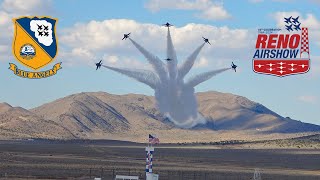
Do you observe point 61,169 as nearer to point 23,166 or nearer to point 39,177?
point 23,166

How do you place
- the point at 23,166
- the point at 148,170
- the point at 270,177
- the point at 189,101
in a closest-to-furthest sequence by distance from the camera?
the point at 148,170 < the point at 270,177 < the point at 23,166 < the point at 189,101

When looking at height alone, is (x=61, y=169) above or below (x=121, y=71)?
below

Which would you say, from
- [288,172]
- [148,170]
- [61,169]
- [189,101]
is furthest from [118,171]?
[189,101]

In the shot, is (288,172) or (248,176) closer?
(248,176)

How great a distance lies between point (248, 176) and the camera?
101 metres

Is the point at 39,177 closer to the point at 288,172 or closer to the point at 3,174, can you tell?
the point at 3,174

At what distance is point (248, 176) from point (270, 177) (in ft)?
8.65

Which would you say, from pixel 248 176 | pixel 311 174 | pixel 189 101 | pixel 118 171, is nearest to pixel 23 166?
pixel 118 171

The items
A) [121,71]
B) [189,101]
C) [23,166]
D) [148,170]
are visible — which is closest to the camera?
[148,170]

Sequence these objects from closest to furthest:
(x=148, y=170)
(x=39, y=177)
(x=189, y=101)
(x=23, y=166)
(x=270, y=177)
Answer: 1. (x=148, y=170)
2. (x=39, y=177)
3. (x=270, y=177)
4. (x=23, y=166)
5. (x=189, y=101)

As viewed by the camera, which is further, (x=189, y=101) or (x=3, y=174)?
(x=189, y=101)

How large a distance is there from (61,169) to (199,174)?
17.3 meters

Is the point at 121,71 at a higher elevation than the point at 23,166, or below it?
higher

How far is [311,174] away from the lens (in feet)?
365
